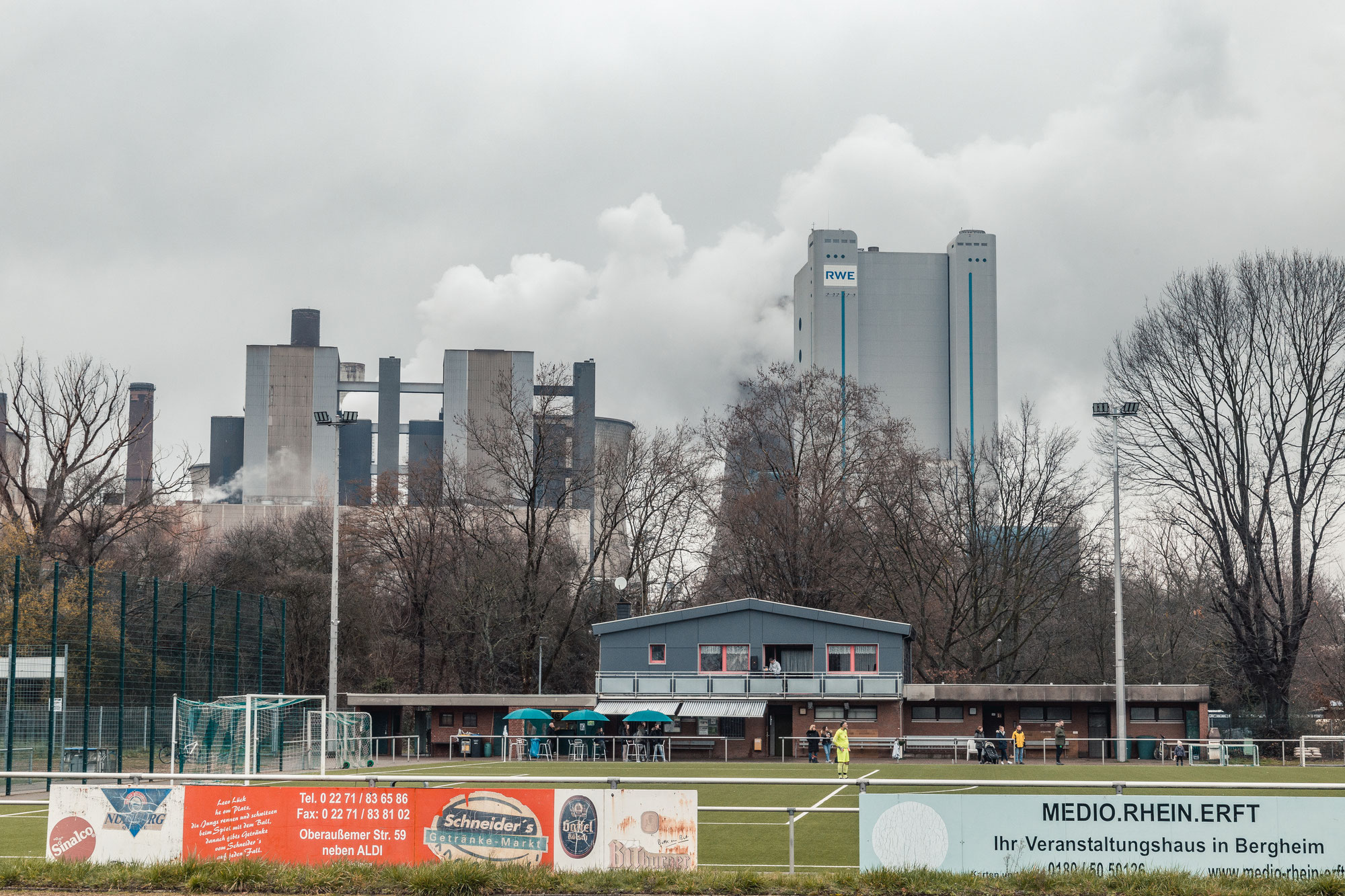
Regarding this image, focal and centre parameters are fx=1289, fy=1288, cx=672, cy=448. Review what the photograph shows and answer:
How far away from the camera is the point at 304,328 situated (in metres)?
108

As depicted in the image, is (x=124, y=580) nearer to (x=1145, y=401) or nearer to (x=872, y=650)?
(x=872, y=650)

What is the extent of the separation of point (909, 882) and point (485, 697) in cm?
4131

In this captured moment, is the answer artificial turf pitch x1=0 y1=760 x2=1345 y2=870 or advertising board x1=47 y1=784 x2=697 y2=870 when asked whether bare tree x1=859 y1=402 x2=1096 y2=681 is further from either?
advertising board x1=47 y1=784 x2=697 y2=870

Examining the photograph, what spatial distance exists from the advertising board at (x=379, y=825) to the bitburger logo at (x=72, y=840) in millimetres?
15

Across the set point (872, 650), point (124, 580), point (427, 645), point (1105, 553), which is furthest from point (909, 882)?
point (427, 645)

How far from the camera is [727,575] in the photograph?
216ft

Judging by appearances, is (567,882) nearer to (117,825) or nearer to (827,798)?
(117,825)

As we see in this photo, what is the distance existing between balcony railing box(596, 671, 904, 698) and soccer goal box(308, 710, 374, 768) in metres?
10.7

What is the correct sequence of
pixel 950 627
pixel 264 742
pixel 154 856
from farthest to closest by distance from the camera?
pixel 950 627
pixel 264 742
pixel 154 856

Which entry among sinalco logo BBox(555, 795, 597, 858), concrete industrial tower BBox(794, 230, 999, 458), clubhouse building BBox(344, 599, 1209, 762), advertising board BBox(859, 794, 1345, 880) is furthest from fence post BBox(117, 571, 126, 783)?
concrete industrial tower BBox(794, 230, 999, 458)

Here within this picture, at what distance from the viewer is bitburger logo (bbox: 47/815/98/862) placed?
14359mm

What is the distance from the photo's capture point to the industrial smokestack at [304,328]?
108 meters

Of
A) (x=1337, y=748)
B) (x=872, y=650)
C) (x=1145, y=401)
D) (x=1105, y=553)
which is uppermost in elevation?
(x=1145, y=401)

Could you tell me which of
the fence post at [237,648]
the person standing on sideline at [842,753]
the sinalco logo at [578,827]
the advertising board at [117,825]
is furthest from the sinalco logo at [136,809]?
the person standing on sideline at [842,753]
